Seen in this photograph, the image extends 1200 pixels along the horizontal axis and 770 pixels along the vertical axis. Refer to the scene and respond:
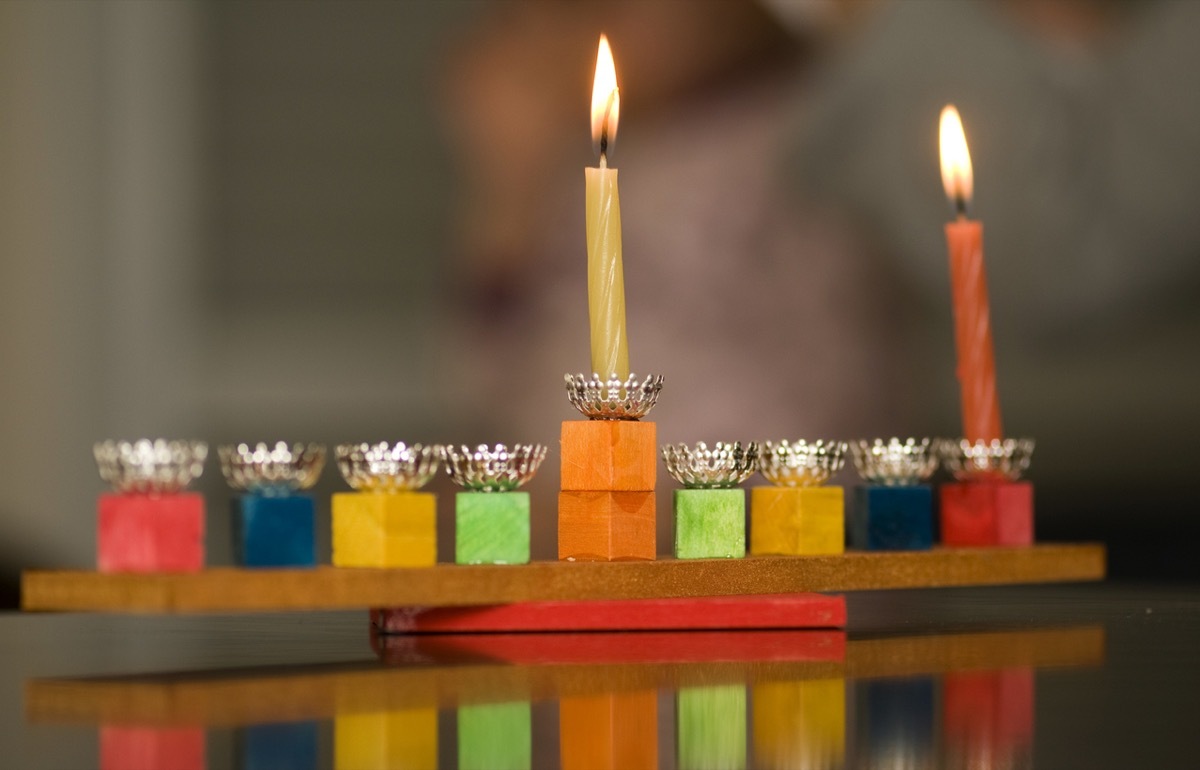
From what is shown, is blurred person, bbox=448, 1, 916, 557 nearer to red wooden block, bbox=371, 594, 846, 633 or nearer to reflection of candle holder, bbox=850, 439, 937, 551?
reflection of candle holder, bbox=850, 439, 937, 551

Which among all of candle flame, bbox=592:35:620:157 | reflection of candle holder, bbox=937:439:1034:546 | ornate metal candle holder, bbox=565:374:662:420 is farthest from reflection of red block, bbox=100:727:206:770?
reflection of candle holder, bbox=937:439:1034:546

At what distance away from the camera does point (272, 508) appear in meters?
1.09

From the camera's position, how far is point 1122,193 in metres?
2.15

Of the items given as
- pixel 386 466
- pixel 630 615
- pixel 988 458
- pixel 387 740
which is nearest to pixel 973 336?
pixel 988 458

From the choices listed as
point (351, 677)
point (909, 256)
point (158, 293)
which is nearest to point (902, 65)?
point (909, 256)

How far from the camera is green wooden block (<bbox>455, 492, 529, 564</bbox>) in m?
1.17

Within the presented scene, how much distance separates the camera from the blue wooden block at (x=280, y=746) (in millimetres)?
738

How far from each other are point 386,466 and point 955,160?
0.70 metres

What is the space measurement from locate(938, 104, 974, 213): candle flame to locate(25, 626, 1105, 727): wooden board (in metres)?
0.51

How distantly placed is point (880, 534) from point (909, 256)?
92 centimetres

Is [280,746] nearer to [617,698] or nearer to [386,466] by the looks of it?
[617,698]

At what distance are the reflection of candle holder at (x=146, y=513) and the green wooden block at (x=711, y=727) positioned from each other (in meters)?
0.35

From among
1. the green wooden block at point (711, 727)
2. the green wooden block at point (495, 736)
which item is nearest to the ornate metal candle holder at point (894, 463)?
the green wooden block at point (711, 727)

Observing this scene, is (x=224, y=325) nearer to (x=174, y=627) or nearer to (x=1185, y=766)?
(x=174, y=627)
